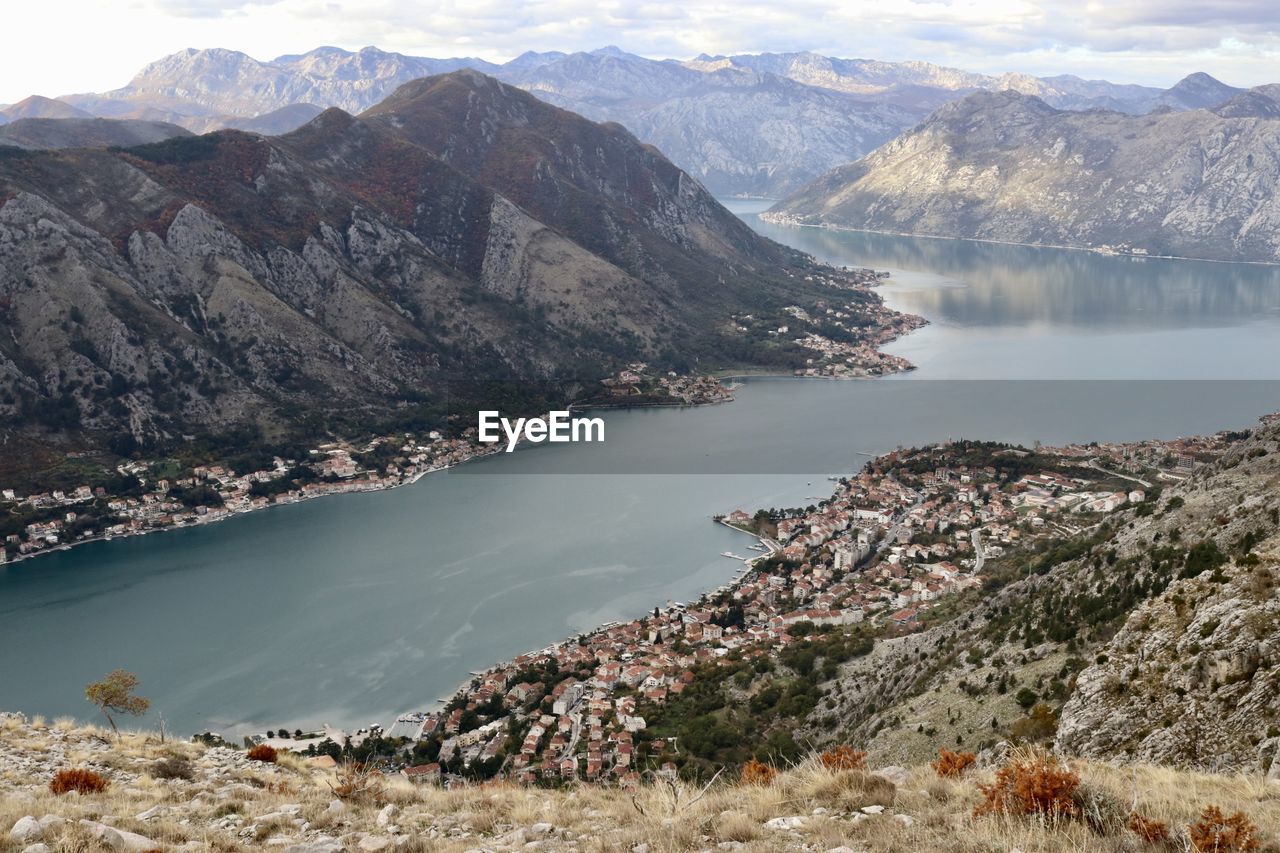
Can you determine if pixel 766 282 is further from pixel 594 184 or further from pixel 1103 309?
pixel 1103 309

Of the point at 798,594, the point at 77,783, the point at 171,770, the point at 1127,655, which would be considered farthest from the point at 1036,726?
the point at 798,594

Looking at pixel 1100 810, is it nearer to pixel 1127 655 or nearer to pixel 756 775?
pixel 756 775

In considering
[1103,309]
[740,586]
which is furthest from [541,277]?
[1103,309]

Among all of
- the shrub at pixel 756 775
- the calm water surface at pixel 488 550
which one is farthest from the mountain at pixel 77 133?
the shrub at pixel 756 775

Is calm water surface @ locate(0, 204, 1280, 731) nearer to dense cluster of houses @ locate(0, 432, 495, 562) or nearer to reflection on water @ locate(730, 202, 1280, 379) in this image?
reflection on water @ locate(730, 202, 1280, 379)

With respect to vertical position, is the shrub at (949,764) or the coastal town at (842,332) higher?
the shrub at (949,764)

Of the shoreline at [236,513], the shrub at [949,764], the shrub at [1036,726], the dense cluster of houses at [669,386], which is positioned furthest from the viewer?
the dense cluster of houses at [669,386]

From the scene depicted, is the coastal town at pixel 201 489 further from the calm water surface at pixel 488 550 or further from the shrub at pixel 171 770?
the shrub at pixel 171 770
